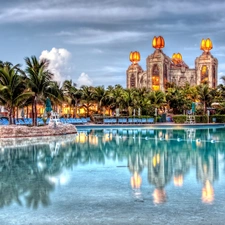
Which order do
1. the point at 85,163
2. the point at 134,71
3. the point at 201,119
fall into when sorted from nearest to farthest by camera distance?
the point at 85,163
the point at 201,119
the point at 134,71

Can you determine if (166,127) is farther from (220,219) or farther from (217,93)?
(220,219)

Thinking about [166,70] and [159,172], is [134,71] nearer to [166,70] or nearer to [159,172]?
[166,70]

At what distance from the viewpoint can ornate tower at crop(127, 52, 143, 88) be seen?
7400 cm

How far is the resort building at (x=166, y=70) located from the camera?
222 feet

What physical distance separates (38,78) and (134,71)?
53182 mm

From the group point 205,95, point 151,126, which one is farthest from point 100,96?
point 205,95

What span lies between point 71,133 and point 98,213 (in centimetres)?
1784

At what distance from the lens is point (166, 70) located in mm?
68312

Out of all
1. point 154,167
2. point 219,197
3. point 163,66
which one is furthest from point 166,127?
point 163,66

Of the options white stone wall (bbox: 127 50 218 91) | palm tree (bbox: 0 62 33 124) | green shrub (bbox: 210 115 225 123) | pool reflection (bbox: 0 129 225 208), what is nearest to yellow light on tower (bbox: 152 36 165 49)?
white stone wall (bbox: 127 50 218 91)

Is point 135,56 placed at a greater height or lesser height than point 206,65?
greater

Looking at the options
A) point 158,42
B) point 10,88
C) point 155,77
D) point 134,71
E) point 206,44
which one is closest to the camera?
point 10,88

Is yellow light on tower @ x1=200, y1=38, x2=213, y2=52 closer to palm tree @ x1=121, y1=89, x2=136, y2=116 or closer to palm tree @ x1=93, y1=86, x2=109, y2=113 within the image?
palm tree @ x1=121, y1=89, x2=136, y2=116

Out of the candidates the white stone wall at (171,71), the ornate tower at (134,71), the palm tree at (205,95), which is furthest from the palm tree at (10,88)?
the ornate tower at (134,71)
